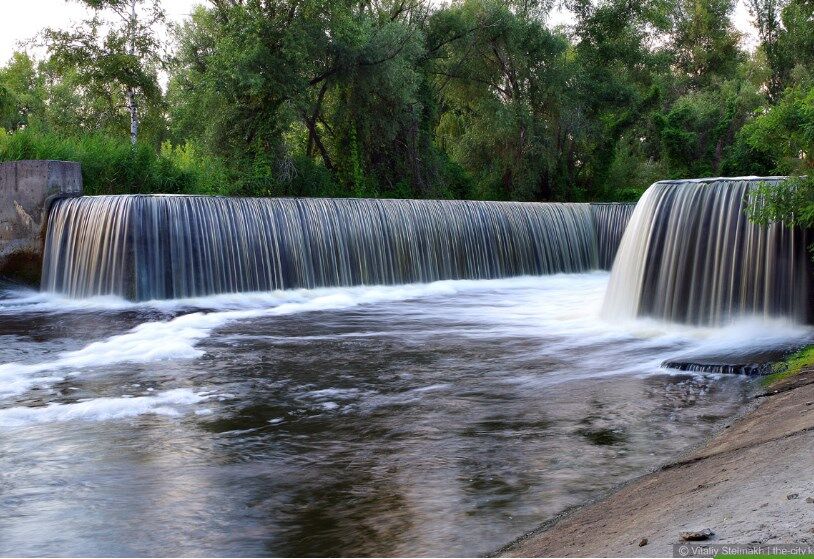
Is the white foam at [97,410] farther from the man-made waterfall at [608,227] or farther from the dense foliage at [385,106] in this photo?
the man-made waterfall at [608,227]

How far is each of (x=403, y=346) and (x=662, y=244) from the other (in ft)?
12.5

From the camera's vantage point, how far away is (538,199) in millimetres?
34125

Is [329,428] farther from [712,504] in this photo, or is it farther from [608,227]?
[608,227]

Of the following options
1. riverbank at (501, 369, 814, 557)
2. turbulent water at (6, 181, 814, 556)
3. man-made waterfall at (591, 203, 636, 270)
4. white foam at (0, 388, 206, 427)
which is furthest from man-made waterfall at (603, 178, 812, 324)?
man-made waterfall at (591, 203, 636, 270)

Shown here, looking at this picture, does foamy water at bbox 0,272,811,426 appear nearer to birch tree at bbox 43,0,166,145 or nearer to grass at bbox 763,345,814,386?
grass at bbox 763,345,814,386

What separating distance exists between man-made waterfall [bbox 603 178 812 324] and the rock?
7.51 meters

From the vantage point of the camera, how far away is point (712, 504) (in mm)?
3572

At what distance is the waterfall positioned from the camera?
15.6 meters

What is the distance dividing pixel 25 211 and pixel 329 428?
41.5ft

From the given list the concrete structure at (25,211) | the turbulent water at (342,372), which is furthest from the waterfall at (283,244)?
the concrete structure at (25,211)

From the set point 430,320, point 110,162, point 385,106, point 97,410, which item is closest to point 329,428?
point 97,410

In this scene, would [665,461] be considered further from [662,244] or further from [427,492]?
[662,244]

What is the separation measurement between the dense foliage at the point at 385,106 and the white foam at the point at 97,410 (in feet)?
42.1

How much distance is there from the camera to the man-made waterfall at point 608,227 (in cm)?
2252
